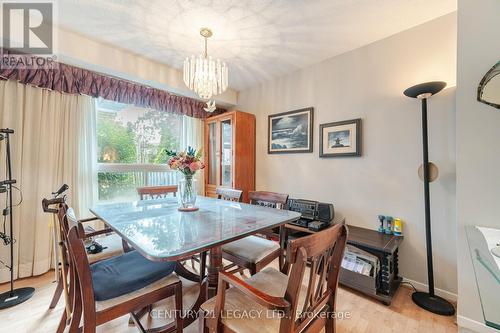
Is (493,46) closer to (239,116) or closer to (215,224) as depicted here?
(215,224)

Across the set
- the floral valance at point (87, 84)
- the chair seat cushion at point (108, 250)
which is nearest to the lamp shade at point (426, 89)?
the chair seat cushion at point (108, 250)

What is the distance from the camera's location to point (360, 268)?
186cm

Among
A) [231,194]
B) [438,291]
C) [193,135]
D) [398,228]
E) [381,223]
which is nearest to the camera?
[438,291]

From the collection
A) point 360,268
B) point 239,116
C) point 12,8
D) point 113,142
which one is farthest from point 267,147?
point 12,8

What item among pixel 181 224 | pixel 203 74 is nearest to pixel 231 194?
pixel 181 224

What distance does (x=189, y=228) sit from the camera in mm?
1226

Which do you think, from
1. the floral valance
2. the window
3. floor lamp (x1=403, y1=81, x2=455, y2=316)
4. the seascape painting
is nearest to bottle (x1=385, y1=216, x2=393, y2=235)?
floor lamp (x1=403, y1=81, x2=455, y2=316)

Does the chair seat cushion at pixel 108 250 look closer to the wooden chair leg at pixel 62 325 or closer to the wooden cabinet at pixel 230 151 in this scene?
the wooden chair leg at pixel 62 325

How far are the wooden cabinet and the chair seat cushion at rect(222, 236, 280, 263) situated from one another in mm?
1438

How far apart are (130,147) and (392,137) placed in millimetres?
3217

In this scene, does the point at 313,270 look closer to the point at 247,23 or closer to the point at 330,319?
the point at 330,319

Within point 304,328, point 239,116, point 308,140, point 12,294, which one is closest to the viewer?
point 304,328

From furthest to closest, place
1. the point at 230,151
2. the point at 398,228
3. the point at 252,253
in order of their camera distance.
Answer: the point at 230,151, the point at 398,228, the point at 252,253

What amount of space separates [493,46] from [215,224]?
2.10m
